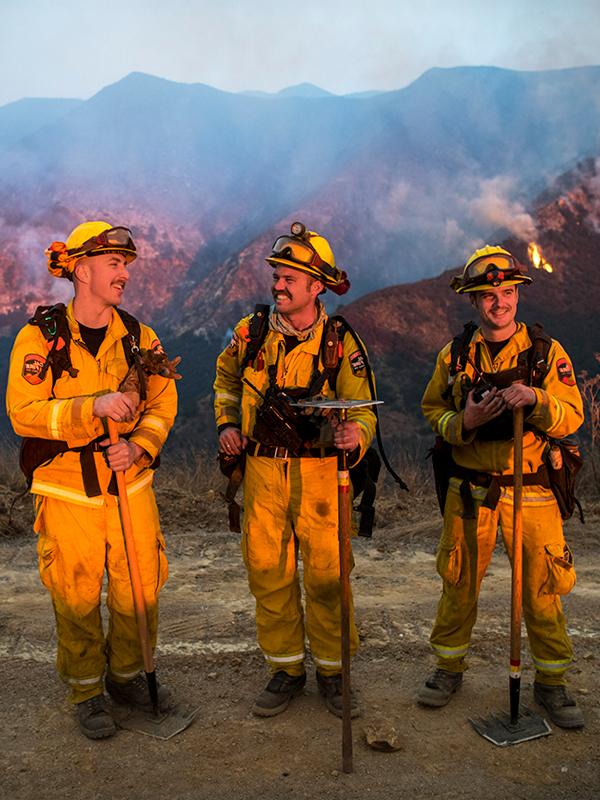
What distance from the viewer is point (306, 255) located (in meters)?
4.27

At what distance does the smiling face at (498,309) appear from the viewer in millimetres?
4129

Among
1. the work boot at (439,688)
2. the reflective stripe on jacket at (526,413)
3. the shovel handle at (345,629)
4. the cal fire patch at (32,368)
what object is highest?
the cal fire patch at (32,368)

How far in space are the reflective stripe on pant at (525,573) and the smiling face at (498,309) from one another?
860 mm

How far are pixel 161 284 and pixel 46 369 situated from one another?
31085 millimetres

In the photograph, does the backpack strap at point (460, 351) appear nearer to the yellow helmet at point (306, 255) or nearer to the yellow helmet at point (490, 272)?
the yellow helmet at point (490, 272)

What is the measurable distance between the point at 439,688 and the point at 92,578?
A: 204 cm

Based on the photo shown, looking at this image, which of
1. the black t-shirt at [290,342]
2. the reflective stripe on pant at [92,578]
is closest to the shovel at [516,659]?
the black t-shirt at [290,342]

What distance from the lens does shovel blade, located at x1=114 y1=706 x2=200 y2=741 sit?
4086mm

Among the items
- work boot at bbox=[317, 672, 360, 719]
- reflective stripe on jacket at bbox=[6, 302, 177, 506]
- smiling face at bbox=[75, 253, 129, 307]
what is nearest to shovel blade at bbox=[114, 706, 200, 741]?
work boot at bbox=[317, 672, 360, 719]

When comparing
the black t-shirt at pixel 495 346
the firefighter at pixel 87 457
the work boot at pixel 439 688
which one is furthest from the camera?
the work boot at pixel 439 688

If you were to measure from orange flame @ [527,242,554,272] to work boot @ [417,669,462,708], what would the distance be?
26.4 metres

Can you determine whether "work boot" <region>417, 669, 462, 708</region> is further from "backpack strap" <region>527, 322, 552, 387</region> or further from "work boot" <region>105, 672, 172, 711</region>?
"backpack strap" <region>527, 322, 552, 387</region>

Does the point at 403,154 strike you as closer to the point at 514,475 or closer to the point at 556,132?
the point at 556,132

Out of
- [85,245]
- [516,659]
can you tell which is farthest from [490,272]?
[85,245]
